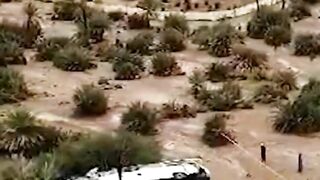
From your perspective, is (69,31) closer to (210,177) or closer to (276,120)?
(276,120)

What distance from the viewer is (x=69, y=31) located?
26.5m

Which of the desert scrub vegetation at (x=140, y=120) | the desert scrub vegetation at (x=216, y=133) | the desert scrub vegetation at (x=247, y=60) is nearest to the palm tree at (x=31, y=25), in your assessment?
the desert scrub vegetation at (x=247, y=60)

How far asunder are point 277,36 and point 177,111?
6.83 m

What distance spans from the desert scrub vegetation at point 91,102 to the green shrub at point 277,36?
7.16 metres

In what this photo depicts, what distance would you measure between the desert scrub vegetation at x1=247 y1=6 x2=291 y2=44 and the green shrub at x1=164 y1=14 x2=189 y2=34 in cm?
191

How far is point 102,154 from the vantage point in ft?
50.8

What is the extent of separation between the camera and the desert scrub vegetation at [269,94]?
67.1 ft

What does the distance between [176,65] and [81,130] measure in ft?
17.3

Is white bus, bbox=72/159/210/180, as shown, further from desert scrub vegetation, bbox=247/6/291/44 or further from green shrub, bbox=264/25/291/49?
desert scrub vegetation, bbox=247/6/291/44

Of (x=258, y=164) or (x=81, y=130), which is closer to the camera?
(x=258, y=164)

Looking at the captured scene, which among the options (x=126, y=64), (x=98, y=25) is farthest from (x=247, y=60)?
(x=98, y=25)

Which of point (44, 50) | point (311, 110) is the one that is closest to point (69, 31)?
point (44, 50)

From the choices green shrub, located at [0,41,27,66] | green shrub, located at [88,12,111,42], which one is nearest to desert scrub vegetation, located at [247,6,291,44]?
green shrub, located at [88,12,111,42]

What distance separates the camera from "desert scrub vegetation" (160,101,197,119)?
1953 cm
